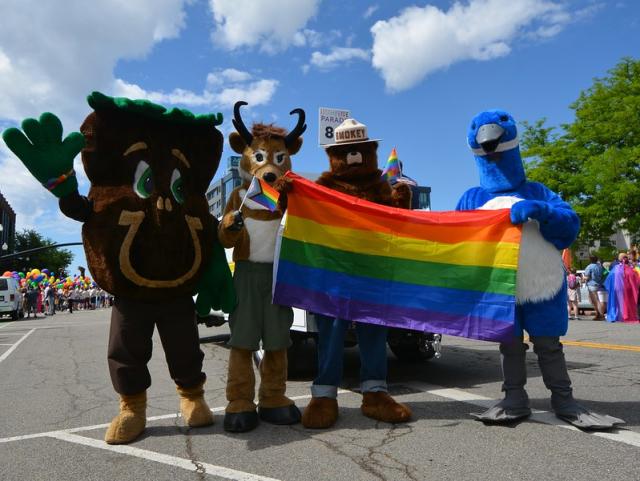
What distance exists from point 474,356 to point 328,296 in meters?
4.27

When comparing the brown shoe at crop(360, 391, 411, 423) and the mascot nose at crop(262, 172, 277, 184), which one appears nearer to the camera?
the brown shoe at crop(360, 391, 411, 423)

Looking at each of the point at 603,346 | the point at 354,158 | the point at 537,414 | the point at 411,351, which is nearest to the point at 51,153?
the point at 354,158

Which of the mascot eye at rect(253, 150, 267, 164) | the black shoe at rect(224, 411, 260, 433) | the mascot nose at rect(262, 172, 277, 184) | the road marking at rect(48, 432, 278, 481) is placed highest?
the mascot eye at rect(253, 150, 267, 164)

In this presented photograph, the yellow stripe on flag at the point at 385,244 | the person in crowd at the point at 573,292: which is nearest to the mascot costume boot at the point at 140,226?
the yellow stripe on flag at the point at 385,244

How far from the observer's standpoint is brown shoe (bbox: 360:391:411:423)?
398 cm

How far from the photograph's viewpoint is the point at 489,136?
3.98 m

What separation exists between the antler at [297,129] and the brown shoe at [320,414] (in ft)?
6.82

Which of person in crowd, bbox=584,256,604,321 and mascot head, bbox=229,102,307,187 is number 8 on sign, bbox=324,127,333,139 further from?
Answer: person in crowd, bbox=584,256,604,321

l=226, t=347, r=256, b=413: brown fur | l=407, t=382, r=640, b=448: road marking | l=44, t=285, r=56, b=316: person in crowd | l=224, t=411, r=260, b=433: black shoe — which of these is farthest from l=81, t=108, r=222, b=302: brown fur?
l=44, t=285, r=56, b=316: person in crowd

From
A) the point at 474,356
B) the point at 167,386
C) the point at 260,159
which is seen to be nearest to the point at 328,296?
the point at 260,159

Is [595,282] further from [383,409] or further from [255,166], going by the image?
[255,166]

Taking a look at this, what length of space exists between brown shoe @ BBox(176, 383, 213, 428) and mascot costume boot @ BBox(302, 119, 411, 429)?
2.47 ft

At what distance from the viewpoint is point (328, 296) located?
4.12m

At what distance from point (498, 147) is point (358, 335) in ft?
5.90
